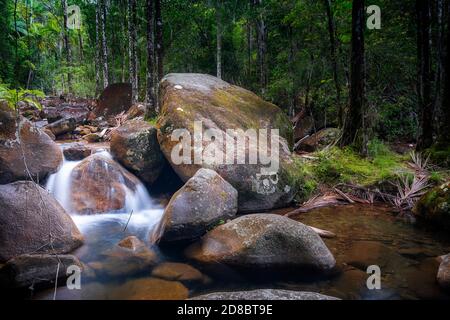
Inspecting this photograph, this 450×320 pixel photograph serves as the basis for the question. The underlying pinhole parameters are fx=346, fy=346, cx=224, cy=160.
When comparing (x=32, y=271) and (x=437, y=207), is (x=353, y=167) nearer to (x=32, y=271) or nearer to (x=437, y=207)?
(x=437, y=207)

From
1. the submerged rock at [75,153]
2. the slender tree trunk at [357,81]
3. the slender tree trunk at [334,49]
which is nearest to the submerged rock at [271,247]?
the submerged rock at [75,153]

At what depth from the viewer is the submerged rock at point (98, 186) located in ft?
25.7

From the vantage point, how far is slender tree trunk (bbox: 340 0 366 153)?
383 inches

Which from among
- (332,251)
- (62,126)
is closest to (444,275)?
(332,251)

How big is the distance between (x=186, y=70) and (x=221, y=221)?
60.0ft

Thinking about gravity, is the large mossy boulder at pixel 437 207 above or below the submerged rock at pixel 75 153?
below

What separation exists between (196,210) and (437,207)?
188 inches

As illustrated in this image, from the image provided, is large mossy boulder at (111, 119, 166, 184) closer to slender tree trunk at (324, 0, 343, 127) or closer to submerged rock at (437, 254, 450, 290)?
submerged rock at (437, 254, 450, 290)

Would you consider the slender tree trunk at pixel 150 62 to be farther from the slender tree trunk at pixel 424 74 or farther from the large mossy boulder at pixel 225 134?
the slender tree trunk at pixel 424 74

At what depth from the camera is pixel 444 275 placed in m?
4.66

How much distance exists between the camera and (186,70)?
2312 cm

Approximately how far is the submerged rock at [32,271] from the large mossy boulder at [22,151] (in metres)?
2.84
